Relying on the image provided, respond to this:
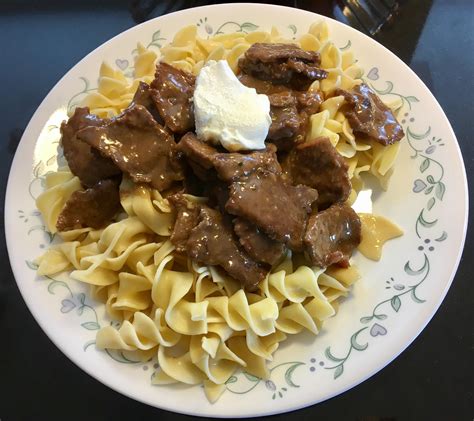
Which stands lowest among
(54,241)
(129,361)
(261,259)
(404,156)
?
(129,361)

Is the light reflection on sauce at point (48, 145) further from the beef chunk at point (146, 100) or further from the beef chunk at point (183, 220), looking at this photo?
the beef chunk at point (183, 220)

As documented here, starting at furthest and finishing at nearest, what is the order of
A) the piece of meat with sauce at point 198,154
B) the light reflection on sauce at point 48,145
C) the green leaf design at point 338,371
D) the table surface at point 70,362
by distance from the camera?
the light reflection on sauce at point 48,145, the table surface at point 70,362, the piece of meat with sauce at point 198,154, the green leaf design at point 338,371

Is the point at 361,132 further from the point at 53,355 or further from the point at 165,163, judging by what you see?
the point at 53,355

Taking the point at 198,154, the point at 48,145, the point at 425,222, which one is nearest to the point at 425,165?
the point at 425,222

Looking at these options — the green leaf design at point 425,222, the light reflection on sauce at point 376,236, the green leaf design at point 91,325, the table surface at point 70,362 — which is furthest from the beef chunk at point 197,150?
the table surface at point 70,362

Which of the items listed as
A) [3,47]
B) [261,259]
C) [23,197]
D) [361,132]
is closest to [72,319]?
[23,197]

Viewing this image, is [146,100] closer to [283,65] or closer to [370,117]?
[283,65]
